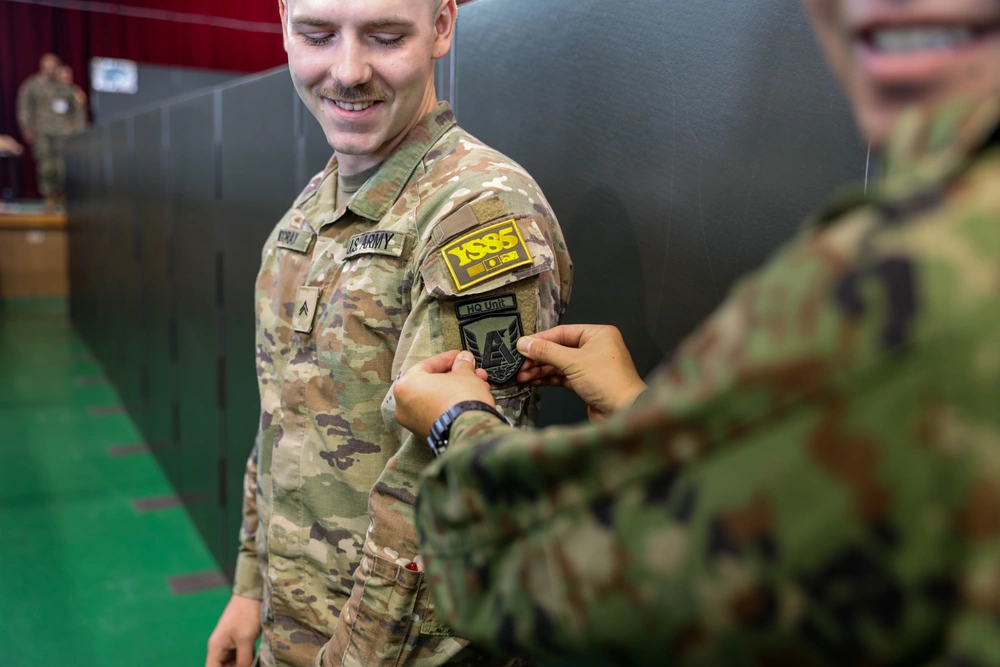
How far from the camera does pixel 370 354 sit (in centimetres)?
99

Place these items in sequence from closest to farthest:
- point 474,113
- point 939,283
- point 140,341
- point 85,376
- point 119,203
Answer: point 939,283 → point 474,113 → point 140,341 → point 119,203 → point 85,376

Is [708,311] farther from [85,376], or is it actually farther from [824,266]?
[85,376]

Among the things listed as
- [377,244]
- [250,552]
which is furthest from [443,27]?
[250,552]

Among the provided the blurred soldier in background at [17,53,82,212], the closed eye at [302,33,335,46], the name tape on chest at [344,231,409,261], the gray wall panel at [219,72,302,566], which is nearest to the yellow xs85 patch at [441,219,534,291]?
the name tape on chest at [344,231,409,261]

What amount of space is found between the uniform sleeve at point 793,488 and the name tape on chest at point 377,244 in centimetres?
58

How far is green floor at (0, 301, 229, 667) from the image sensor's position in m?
2.45

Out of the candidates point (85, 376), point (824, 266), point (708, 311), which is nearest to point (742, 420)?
point (824, 266)

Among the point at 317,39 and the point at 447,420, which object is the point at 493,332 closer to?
the point at 447,420

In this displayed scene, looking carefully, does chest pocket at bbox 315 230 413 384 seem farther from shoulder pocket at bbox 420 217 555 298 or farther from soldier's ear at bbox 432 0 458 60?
soldier's ear at bbox 432 0 458 60

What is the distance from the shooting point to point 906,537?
32cm

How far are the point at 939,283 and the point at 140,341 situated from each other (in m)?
4.36

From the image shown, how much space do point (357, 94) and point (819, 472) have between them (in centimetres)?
82

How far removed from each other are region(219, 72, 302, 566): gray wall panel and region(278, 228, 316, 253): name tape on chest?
92 centimetres

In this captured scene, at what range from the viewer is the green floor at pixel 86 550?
2445 mm
